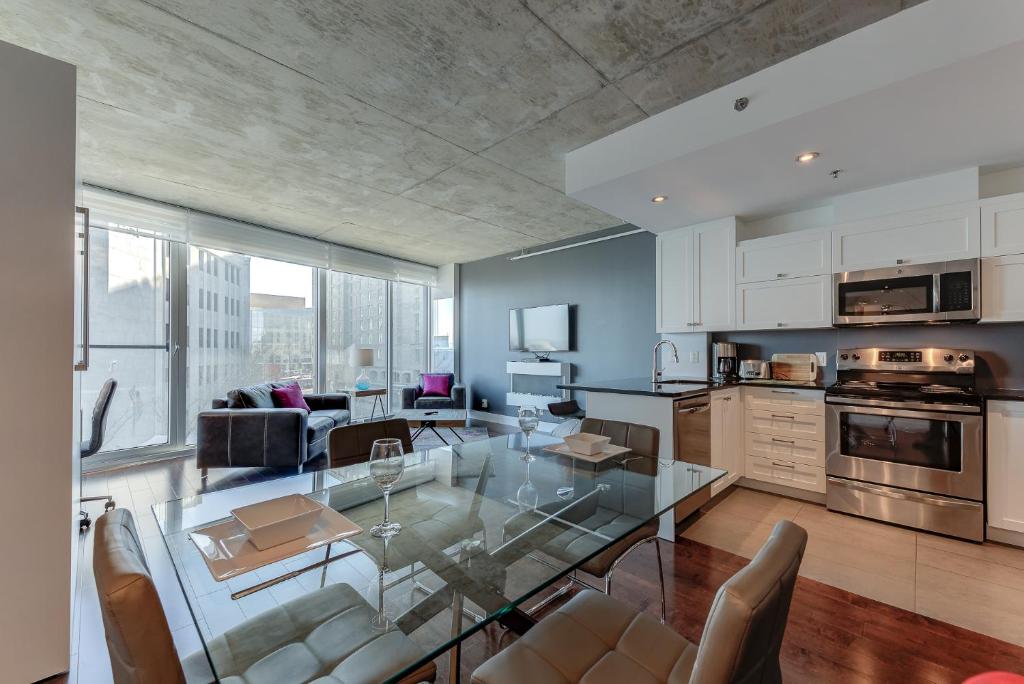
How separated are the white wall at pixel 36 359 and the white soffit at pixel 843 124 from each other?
2745 millimetres

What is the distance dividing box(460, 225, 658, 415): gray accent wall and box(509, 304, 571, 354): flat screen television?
0.46 ft

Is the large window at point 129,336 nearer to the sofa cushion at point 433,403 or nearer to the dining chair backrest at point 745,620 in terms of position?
the sofa cushion at point 433,403

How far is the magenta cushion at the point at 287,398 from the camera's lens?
457cm

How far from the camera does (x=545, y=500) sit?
4.89 feet

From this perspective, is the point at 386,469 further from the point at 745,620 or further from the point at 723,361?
the point at 723,361

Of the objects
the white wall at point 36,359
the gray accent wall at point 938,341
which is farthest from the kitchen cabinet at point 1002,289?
the white wall at point 36,359

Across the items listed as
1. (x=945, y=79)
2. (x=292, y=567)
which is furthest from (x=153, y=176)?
(x=945, y=79)

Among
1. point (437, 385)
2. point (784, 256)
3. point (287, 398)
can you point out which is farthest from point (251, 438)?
point (784, 256)

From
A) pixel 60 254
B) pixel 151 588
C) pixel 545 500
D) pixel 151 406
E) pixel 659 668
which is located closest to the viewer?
pixel 151 588

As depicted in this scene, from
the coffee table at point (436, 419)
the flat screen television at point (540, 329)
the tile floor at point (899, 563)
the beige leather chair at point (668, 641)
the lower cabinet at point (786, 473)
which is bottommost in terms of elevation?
the tile floor at point (899, 563)

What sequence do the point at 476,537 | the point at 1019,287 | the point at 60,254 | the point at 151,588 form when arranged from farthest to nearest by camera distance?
the point at 1019,287, the point at 60,254, the point at 476,537, the point at 151,588

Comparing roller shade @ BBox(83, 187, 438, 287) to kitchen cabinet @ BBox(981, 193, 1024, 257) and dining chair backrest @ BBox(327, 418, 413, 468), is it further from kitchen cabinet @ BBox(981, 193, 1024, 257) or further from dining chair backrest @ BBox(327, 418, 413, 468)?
kitchen cabinet @ BBox(981, 193, 1024, 257)

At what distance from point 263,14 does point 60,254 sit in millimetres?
1378

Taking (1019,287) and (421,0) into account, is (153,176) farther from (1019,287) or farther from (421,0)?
(1019,287)
